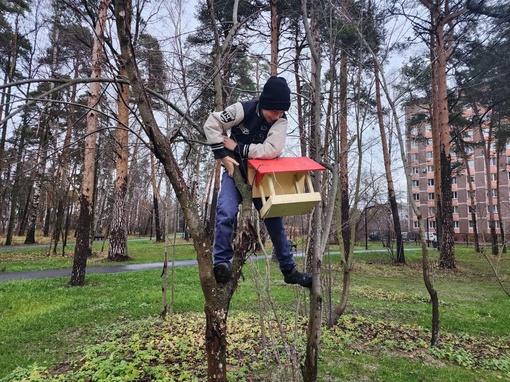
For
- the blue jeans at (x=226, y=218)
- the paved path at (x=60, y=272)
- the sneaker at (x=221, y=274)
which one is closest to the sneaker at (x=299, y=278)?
the blue jeans at (x=226, y=218)

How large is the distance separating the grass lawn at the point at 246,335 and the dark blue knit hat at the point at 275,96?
108 cm

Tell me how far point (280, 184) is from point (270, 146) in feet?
1.06

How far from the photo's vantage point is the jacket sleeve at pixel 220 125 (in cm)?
205

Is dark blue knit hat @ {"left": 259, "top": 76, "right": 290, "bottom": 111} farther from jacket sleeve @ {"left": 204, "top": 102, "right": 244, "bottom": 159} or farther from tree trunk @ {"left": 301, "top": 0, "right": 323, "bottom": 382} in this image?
tree trunk @ {"left": 301, "top": 0, "right": 323, "bottom": 382}

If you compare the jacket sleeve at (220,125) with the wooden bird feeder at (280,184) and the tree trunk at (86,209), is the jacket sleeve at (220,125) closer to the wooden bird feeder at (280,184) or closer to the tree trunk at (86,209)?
the wooden bird feeder at (280,184)

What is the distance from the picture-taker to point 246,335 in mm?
4746

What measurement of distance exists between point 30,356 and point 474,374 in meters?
5.07

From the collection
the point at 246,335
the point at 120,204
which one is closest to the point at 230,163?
the point at 246,335

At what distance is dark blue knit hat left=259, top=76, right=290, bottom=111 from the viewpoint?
7.14ft

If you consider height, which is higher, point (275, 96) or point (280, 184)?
point (275, 96)

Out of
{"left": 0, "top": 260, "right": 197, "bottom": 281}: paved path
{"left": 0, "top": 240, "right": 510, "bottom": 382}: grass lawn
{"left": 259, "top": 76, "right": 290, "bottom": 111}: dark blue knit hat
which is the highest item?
{"left": 259, "top": 76, "right": 290, "bottom": 111}: dark blue knit hat

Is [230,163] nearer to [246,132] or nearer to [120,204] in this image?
[246,132]

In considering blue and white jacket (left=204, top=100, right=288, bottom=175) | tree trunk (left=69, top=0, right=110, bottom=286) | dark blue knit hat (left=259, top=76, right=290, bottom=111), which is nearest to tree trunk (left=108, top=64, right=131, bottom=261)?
tree trunk (left=69, top=0, right=110, bottom=286)

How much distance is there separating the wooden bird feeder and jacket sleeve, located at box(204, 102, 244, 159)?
20 centimetres
